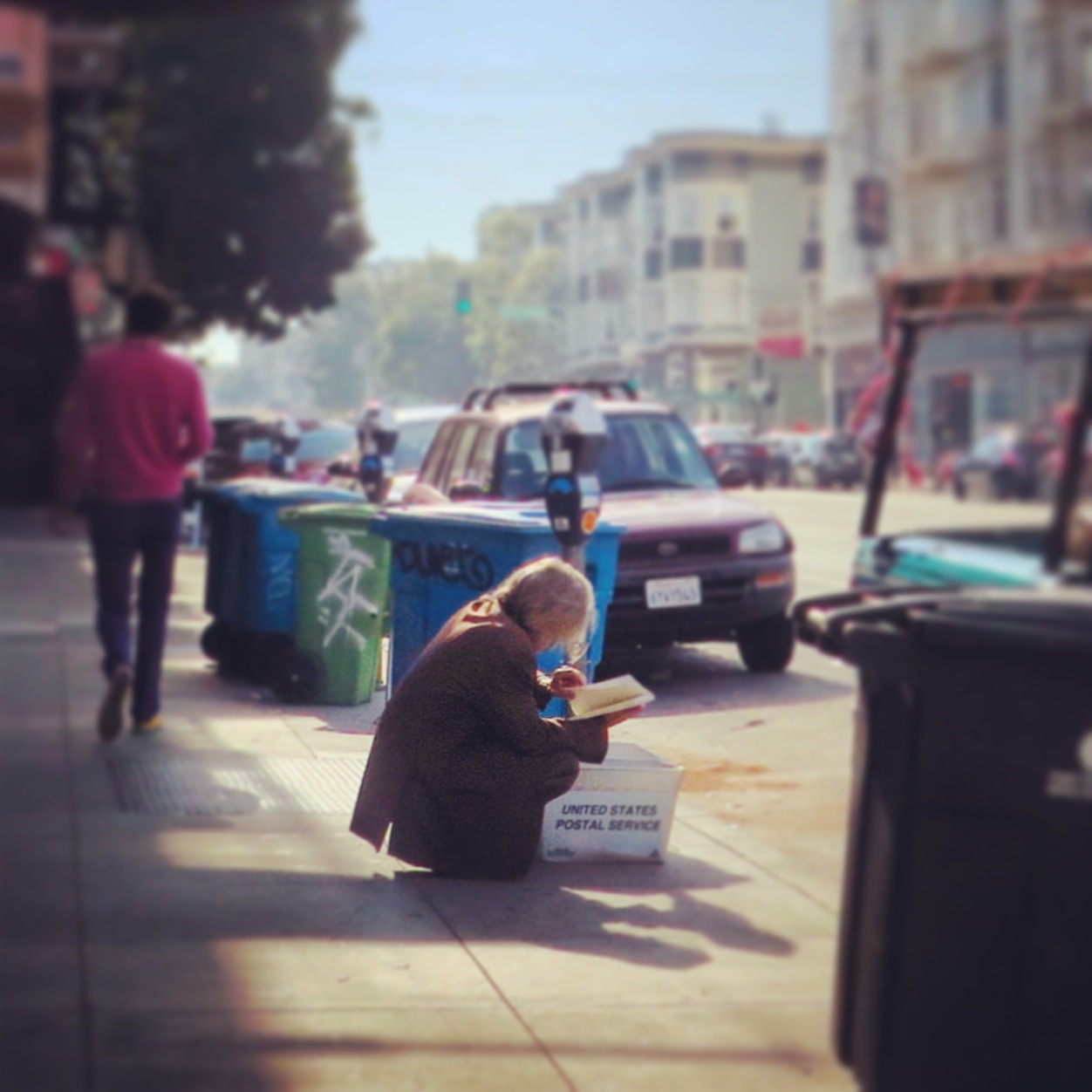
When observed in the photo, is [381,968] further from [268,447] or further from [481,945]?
[268,447]

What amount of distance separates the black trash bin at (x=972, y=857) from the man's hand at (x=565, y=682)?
565 millimetres

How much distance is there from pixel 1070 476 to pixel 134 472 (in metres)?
5.01

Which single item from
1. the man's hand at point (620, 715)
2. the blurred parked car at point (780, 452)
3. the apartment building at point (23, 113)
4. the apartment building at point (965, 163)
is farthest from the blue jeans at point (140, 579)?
the apartment building at point (965, 163)

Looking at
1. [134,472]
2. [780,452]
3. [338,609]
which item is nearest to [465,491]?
[338,609]

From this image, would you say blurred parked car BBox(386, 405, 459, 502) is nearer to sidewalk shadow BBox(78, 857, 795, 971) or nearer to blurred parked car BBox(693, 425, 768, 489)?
blurred parked car BBox(693, 425, 768, 489)

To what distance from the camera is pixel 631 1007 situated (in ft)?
9.19

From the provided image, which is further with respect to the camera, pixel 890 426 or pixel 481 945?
pixel 481 945

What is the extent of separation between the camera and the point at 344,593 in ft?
10.3

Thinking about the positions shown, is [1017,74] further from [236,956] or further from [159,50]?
[159,50]

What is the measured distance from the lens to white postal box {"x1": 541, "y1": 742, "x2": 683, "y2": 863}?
9.18 ft

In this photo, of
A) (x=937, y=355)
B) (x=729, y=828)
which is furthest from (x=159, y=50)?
(x=937, y=355)

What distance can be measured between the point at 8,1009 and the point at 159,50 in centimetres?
206

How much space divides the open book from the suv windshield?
1.48 feet

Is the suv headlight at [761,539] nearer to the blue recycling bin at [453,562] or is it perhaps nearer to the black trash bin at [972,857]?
the blue recycling bin at [453,562]
